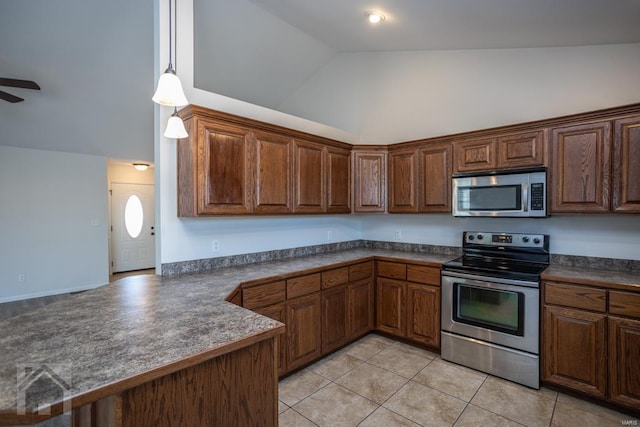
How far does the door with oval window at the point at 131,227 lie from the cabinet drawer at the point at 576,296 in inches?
300

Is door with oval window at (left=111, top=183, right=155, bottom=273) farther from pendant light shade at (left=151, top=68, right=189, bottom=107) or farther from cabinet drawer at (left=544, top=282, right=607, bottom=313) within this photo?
cabinet drawer at (left=544, top=282, right=607, bottom=313)

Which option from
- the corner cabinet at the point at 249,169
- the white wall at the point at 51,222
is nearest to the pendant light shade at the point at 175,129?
the corner cabinet at the point at 249,169

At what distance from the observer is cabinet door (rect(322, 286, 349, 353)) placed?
2910 millimetres

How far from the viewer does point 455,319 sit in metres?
2.86

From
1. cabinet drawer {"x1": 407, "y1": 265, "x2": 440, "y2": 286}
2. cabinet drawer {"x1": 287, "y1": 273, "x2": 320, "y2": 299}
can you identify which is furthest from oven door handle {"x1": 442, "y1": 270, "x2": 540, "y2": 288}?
cabinet drawer {"x1": 287, "y1": 273, "x2": 320, "y2": 299}

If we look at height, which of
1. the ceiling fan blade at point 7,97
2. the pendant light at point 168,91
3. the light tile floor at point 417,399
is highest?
the ceiling fan blade at point 7,97

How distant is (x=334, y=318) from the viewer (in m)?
3.01

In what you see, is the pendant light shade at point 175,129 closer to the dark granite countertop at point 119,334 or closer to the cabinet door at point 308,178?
the dark granite countertop at point 119,334

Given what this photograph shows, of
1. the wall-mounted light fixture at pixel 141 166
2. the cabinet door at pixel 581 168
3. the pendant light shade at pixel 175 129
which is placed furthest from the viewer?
the wall-mounted light fixture at pixel 141 166

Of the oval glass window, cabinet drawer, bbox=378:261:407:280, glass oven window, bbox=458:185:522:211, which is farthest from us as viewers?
the oval glass window

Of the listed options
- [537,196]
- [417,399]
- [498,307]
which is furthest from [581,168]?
[417,399]

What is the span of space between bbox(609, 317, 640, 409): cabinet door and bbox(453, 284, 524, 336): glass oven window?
0.55 meters

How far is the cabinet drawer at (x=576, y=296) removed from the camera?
221cm

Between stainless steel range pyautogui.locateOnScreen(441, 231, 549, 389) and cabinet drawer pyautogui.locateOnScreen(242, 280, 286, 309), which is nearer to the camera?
cabinet drawer pyautogui.locateOnScreen(242, 280, 286, 309)
